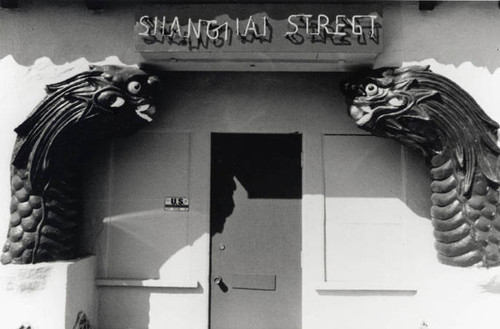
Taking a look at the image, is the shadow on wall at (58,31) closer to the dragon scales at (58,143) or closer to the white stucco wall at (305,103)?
the white stucco wall at (305,103)

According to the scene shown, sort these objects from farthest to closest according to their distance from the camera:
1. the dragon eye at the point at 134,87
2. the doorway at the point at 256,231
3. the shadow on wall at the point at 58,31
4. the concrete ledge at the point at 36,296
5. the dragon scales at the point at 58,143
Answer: the doorway at the point at 256,231 → the shadow on wall at the point at 58,31 → the dragon eye at the point at 134,87 → the dragon scales at the point at 58,143 → the concrete ledge at the point at 36,296

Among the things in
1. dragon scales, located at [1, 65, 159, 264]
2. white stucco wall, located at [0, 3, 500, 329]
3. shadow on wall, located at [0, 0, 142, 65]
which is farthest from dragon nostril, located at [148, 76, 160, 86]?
shadow on wall, located at [0, 0, 142, 65]

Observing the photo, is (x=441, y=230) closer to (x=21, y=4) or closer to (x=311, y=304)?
(x=311, y=304)

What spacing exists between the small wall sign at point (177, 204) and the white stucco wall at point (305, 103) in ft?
0.65

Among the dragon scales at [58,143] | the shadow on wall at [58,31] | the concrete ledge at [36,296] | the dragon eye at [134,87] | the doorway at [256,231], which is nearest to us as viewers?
the concrete ledge at [36,296]

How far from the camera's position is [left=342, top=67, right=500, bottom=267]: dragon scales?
436cm

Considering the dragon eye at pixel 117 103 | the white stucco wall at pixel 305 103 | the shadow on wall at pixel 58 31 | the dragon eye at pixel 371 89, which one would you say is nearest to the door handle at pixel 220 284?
the white stucco wall at pixel 305 103

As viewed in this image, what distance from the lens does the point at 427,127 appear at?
448cm

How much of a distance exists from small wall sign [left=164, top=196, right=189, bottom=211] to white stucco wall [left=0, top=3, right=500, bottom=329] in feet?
0.65

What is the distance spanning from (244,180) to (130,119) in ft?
4.85

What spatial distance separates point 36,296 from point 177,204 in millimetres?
1712

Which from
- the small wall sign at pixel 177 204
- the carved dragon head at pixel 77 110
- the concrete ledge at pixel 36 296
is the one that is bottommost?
the concrete ledge at pixel 36 296

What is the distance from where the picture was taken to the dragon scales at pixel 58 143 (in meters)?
4.45

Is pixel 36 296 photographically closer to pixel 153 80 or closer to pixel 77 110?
pixel 77 110
